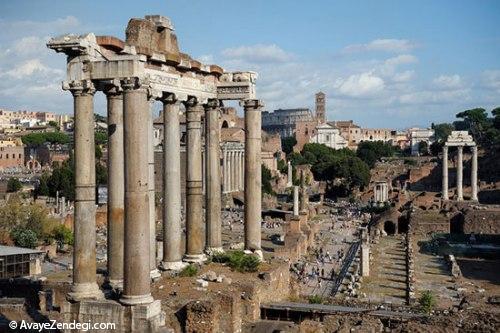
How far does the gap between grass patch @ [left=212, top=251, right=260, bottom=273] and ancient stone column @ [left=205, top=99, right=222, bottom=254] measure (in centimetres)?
70

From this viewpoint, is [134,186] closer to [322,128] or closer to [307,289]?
[307,289]

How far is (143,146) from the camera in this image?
1219cm

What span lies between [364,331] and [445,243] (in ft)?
128

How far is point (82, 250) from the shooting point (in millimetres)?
13023

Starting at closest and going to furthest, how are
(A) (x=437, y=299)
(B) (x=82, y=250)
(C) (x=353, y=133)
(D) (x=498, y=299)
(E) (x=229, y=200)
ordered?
(B) (x=82, y=250) → (D) (x=498, y=299) → (A) (x=437, y=299) → (E) (x=229, y=200) → (C) (x=353, y=133)


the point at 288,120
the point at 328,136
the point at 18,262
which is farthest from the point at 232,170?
the point at 288,120

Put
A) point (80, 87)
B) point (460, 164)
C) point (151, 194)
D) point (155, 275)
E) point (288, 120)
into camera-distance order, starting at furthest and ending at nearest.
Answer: point (288, 120), point (460, 164), point (155, 275), point (151, 194), point (80, 87)

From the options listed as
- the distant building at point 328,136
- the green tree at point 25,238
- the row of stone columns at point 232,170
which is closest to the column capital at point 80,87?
the green tree at point 25,238

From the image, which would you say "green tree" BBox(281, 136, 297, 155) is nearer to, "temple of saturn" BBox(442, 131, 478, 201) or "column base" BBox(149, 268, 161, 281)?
"temple of saturn" BBox(442, 131, 478, 201)

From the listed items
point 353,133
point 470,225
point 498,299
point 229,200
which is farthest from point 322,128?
point 498,299

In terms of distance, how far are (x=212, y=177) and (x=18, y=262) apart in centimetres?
1608

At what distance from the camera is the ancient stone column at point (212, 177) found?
18016 millimetres

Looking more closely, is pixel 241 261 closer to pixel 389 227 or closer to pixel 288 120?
pixel 389 227

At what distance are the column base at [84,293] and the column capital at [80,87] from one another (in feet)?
12.1
